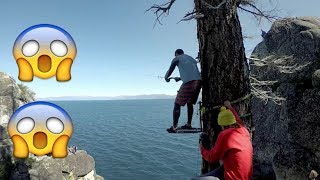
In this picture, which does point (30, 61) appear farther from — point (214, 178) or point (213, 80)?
point (214, 178)

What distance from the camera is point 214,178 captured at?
5.85 metres

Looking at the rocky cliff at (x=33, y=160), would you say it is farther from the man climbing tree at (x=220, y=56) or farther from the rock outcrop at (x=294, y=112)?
the man climbing tree at (x=220, y=56)

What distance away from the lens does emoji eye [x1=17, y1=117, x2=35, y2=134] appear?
3245 millimetres

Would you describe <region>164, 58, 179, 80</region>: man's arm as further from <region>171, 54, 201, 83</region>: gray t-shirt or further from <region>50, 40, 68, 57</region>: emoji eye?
<region>50, 40, 68, 57</region>: emoji eye

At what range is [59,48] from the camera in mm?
3295

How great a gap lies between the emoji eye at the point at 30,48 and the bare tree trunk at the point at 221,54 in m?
3.43

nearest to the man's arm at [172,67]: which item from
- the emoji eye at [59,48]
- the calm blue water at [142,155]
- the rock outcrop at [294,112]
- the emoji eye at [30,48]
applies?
the emoji eye at [59,48]

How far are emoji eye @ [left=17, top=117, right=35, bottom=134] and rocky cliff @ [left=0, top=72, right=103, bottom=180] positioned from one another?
47189mm

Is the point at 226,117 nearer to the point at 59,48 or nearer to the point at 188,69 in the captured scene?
the point at 188,69

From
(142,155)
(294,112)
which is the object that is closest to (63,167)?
(294,112)

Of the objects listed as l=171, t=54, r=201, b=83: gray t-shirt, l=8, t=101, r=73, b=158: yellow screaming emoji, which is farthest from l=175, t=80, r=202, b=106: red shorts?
l=8, t=101, r=73, b=158: yellow screaming emoji

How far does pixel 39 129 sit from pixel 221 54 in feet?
12.2

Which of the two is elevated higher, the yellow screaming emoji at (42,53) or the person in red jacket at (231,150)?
the yellow screaming emoji at (42,53)

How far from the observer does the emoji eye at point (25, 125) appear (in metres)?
3.25
